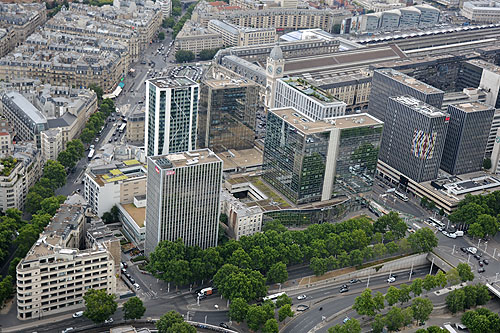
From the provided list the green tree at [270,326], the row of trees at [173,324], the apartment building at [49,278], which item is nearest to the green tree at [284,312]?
the green tree at [270,326]

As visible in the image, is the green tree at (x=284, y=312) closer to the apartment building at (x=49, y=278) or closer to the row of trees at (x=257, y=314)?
the row of trees at (x=257, y=314)

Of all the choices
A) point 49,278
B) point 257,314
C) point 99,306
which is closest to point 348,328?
point 257,314

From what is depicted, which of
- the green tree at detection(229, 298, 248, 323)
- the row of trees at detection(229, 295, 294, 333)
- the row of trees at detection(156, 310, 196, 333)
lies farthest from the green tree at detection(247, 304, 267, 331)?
the row of trees at detection(156, 310, 196, 333)

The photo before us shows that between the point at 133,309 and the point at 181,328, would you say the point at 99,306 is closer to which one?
the point at 133,309

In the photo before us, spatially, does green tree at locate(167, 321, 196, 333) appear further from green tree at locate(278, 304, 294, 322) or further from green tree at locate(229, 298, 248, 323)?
green tree at locate(278, 304, 294, 322)

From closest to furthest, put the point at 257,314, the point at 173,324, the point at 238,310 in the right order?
the point at 173,324 → the point at 257,314 → the point at 238,310
